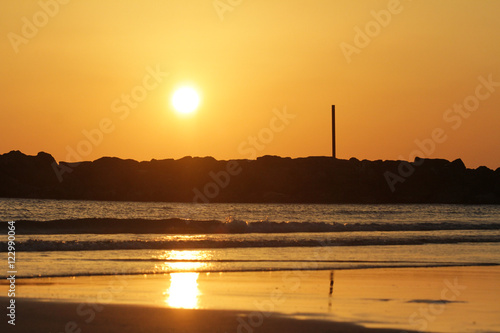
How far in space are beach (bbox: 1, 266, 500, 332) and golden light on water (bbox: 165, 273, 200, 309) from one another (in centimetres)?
2

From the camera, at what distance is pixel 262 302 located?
48.5 feet

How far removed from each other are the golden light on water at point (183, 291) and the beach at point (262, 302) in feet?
0.07

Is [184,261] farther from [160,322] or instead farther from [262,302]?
[160,322]

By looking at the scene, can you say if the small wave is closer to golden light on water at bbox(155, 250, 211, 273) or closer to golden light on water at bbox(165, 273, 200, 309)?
golden light on water at bbox(155, 250, 211, 273)

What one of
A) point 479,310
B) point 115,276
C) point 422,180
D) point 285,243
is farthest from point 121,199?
point 479,310

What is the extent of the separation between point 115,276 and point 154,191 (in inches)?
3846

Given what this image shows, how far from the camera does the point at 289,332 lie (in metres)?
12.0

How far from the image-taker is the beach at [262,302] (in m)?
12.4

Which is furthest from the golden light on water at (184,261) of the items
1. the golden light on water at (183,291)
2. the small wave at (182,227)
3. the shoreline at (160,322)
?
the small wave at (182,227)

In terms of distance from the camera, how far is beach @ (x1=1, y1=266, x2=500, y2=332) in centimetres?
1242

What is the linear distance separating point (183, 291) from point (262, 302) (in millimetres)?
2347

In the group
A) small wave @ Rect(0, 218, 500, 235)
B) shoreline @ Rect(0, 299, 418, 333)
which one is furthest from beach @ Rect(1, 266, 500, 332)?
small wave @ Rect(0, 218, 500, 235)

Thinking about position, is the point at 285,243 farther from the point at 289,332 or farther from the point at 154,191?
the point at 154,191

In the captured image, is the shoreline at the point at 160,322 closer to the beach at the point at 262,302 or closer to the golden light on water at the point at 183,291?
the beach at the point at 262,302
